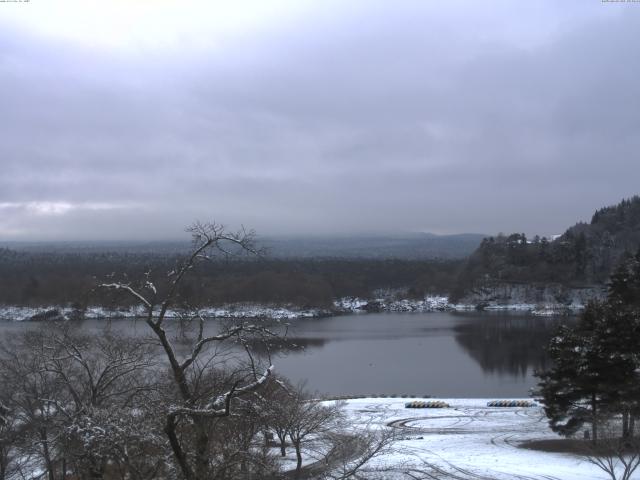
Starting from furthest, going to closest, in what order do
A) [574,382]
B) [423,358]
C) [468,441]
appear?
[423,358] → [468,441] → [574,382]

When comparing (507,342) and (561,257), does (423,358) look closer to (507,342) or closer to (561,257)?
(507,342)

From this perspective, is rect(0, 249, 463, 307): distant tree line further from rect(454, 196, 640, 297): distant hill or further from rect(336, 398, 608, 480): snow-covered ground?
rect(336, 398, 608, 480): snow-covered ground

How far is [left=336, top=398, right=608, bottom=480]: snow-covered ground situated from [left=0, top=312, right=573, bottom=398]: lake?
3.81 m

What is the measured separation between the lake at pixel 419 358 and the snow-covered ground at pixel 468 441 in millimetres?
3805

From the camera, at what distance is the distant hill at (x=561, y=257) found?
89600 mm

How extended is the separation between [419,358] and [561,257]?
195 ft

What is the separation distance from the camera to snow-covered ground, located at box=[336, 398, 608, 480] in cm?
1160

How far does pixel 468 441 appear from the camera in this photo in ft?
54.4

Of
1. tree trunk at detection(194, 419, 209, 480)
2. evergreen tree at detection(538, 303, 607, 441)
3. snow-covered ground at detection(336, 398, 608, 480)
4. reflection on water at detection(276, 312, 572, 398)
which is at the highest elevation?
tree trunk at detection(194, 419, 209, 480)

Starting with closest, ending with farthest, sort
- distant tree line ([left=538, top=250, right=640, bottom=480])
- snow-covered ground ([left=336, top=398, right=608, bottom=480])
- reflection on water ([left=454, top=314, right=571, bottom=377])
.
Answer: snow-covered ground ([left=336, top=398, right=608, bottom=480]) → distant tree line ([left=538, top=250, right=640, bottom=480]) → reflection on water ([left=454, top=314, right=571, bottom=377])

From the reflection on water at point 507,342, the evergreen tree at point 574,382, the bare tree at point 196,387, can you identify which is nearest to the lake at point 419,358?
the reflection on water at point 507,342

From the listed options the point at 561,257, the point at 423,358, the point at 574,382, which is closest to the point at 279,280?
the point at 561,257

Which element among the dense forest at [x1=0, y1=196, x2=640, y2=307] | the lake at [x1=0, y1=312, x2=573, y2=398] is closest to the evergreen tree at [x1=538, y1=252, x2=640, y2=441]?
the lake at [x1=0, y1=312, x2=573, y2=398]

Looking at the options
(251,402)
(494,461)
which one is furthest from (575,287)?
(251,402)
